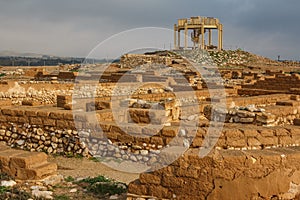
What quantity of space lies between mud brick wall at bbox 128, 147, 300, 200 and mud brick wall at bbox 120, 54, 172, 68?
3294cm

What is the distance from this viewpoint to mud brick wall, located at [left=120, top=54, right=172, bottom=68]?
39281 millimetres

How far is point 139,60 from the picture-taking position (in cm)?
4078

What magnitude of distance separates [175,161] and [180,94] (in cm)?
1144

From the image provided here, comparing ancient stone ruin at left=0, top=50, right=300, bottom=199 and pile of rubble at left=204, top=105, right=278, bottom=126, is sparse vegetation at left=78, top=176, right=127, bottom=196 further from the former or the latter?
pile of rubble at left=204, top=105, right=278, bottom=126

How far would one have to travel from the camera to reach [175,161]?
5715 mm

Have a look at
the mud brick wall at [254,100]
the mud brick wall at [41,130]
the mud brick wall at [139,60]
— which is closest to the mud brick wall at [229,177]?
the mud brick wall at [41,130]

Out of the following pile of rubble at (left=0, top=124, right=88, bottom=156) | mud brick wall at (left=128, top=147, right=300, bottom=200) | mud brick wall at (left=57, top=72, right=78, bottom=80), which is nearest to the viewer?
mud brick wall at (left=128, top=147, right=300, bottom=200)

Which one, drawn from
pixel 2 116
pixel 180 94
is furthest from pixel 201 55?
pixel 2 116

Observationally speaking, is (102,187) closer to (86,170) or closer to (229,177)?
(86,170)

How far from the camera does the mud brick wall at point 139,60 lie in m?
39.3

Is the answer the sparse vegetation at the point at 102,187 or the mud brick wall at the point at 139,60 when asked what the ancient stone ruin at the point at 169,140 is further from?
the mud brick wall at the point at 139,60

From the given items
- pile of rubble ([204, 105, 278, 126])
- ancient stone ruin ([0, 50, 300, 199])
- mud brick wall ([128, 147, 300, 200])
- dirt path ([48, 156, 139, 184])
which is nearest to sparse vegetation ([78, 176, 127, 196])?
ancient stone ruin ([0, 50, 300, 199])

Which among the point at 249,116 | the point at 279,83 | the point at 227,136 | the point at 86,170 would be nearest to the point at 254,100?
the point at 249,116

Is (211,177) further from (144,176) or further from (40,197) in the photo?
(40,197)
